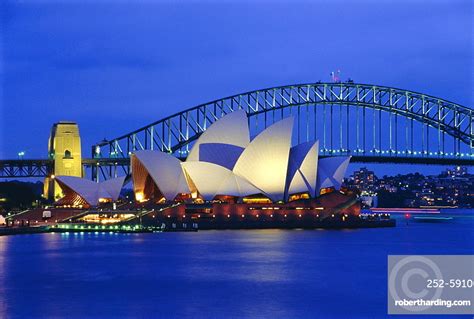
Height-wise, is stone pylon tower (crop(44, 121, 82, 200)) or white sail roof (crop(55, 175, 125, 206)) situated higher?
stone pylon tower (crop(44, 121, 82, 200))

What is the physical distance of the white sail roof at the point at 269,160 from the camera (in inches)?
2475

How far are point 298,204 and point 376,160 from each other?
18893mm

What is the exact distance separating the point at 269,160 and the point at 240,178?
2730 mm

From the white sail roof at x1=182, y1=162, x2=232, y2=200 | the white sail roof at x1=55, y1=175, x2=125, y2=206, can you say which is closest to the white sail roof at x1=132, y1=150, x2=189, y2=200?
the white sail roof at x1=182, y1=162, x2=232, y2=200

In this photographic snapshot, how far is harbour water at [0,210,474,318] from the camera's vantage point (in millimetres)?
28359

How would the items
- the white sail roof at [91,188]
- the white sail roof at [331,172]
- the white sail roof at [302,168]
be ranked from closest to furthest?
the white sail roof at [302,168] → the white sail roof at [331,172] → the white sail roof at [91,188]

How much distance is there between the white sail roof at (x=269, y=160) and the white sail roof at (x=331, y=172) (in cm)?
357

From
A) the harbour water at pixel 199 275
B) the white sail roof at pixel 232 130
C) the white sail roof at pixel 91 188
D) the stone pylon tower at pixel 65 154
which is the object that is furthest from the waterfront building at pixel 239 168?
the stone pylon tower at pixel 65 154

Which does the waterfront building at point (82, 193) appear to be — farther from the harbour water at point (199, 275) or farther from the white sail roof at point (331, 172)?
the white sail roof at point (331, 172)

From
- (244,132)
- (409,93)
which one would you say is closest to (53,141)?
(244,132)

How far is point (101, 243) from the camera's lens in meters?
50.7

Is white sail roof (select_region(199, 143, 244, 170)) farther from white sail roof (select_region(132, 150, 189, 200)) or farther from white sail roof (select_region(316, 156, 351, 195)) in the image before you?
white sail roof (select_region(316, 156, 351, 195))

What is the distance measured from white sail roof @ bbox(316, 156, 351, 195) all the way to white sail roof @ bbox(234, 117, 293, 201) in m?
3.57

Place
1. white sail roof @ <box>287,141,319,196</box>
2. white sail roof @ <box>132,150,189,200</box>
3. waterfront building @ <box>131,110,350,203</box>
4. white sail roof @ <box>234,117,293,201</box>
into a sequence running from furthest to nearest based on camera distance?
white sail roof @ <box>132,150,189,200</box> < white sail roof @ <box>287,141,319,196</box> < waterfront building @ <box>131,110,350,203</box> < white sail roof @ <box>234,117,293,201</box>
